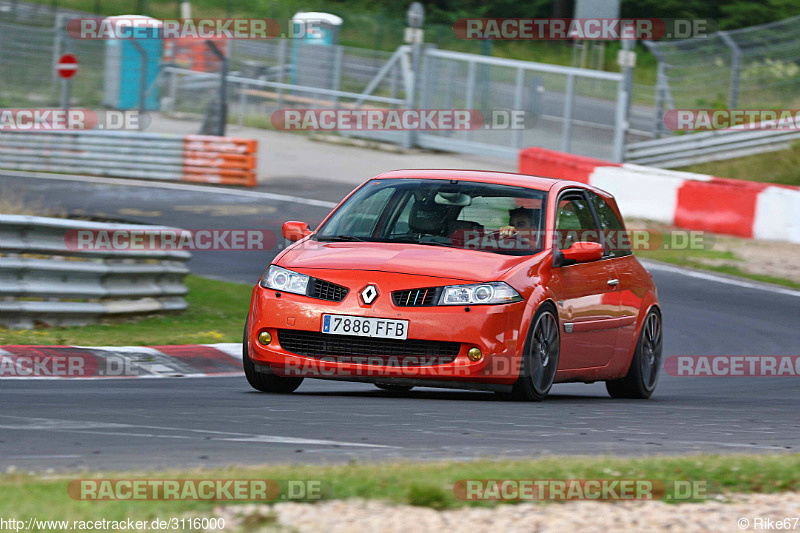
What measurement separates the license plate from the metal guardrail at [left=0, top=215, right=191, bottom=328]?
12.1 feet

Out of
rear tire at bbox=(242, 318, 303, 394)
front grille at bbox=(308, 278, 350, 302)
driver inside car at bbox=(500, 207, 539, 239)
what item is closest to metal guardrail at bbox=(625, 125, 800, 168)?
driver inside car at bbox=(500, 207, 539, 239)

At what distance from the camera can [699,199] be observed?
19.8 meters

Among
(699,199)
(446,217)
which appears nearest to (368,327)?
(446,217)

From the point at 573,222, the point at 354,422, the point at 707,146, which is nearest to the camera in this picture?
the point at 354,422

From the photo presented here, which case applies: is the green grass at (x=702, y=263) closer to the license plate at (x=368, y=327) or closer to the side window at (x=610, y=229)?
the side window at (x=610, y=229)

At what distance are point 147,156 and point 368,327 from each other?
60.4 ft

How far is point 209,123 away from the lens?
27.3 metres

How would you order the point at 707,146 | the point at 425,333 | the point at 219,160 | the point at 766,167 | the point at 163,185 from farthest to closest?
the point at 707,146
the point at 219,160
the point at 766,167
the point at 163,185
the point at 425,333

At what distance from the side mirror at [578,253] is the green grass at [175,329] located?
11.3 ft

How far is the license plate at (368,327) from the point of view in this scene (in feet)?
25.4

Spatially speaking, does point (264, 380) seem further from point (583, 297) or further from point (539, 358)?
point (583, 297)

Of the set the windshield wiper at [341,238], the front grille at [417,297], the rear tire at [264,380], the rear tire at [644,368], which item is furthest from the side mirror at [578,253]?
the rear tire at [264,380]

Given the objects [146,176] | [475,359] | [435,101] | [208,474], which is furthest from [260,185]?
[208,474]

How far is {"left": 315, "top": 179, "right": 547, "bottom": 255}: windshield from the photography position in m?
8.57
